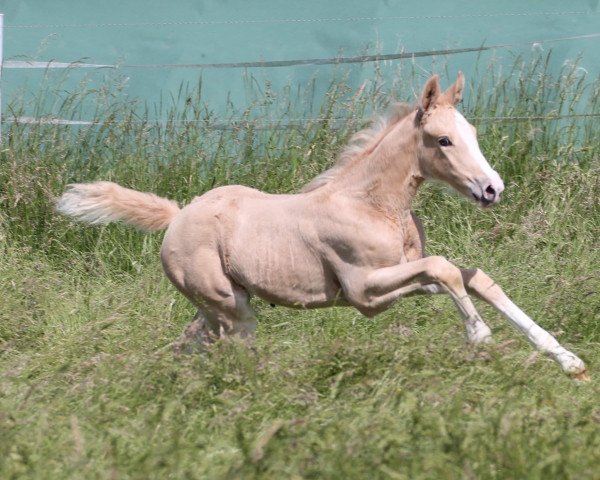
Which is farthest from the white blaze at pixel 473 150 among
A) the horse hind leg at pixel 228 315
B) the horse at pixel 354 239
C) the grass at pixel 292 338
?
the horse hind leg at pixel 228 315

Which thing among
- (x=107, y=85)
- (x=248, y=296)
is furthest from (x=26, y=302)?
(x=107, y=85)

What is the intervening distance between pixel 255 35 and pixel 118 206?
3.85 metres

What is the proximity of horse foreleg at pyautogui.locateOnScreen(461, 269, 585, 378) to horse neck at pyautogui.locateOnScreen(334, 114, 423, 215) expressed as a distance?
0.56 m

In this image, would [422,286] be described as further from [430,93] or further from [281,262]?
[430,93]

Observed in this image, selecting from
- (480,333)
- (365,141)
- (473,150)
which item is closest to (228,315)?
(365,141)

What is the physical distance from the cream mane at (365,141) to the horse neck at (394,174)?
0.16 metres

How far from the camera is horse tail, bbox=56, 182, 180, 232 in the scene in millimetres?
7078

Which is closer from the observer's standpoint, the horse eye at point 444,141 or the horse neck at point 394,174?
the horse eye at point 444,141

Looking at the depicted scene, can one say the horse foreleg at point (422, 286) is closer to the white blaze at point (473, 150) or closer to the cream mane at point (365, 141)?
the white blaze at point (473, 150)

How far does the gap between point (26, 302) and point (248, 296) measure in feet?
6.11

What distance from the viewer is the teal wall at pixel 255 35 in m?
10.3

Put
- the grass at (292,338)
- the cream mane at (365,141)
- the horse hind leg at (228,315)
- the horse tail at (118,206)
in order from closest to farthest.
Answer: the grass at (292,338)
the cream mane at (365,141)
the horse hind leg at (228,315)
the horse tail at (118,206)

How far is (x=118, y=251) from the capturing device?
29.4ft

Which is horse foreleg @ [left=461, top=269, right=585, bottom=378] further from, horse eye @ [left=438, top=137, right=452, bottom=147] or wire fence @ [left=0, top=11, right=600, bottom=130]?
wire fence @ [left=0, top=11, right=600, bottom=130]
